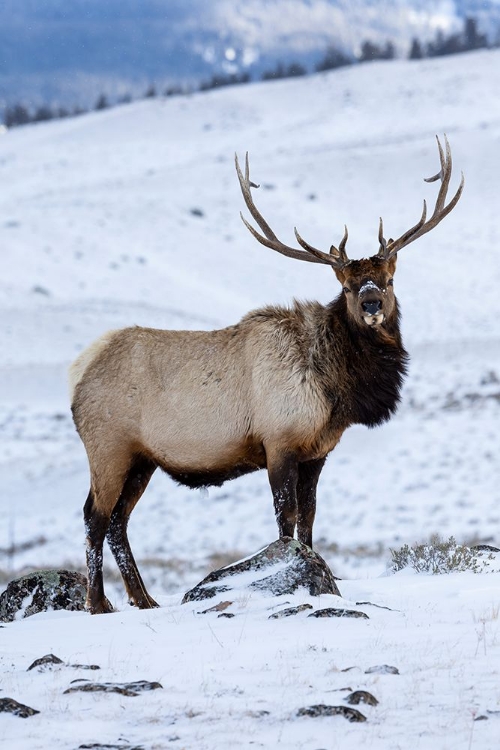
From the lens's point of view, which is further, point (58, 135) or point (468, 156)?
point (58, 135)

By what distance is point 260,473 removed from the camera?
840 inches

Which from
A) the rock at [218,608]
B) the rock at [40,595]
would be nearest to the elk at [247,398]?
the rock at [40,595]

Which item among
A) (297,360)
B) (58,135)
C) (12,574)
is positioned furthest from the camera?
(58,135)

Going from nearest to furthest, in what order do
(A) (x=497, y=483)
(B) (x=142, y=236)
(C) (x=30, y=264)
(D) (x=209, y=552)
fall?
(D) (x=209, y=552) → (A) (x=497, y=483) → (C) (x=30, y=264) → (B) (x=142, y=236)

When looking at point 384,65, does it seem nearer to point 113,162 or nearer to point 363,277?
point 113,162

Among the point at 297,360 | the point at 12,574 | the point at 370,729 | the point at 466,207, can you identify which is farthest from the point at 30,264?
the point at 370,729

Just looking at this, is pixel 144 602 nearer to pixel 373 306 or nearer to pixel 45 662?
pixel 373 306

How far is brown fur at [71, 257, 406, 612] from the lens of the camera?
7.71 meters

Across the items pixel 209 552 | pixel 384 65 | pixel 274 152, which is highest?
pixel 384 65

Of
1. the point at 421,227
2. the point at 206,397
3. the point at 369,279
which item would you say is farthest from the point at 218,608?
the point at 421,227

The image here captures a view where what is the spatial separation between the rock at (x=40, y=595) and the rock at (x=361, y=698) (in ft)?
12.4

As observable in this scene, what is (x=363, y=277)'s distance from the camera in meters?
7.89

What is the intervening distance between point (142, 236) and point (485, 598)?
37.2 m

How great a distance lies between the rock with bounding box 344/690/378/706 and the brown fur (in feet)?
9.59
